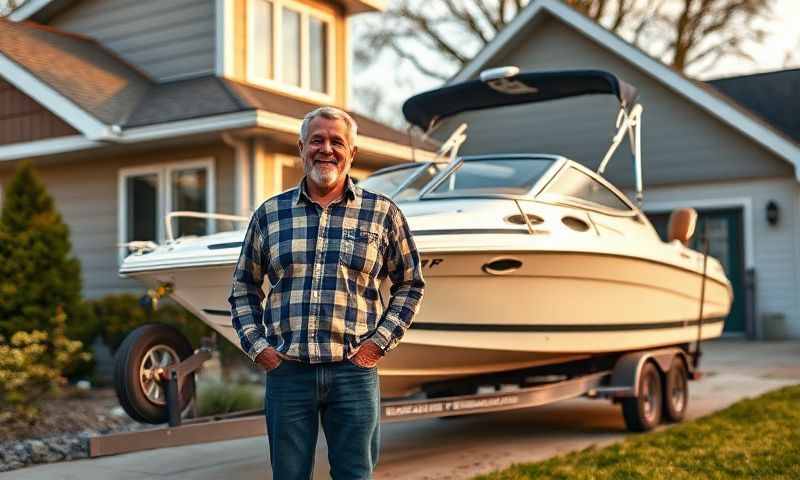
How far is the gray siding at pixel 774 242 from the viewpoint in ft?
51.0

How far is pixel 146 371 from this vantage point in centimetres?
553

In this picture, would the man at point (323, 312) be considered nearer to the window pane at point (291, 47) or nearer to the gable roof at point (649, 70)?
the window pane at point (291, 47)

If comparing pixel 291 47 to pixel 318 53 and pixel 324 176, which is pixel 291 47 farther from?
pixel 324 176

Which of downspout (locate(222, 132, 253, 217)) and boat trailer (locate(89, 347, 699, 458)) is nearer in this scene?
boat trailer (locate(89, 347, 699, 458))

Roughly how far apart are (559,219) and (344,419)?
12.1 feet

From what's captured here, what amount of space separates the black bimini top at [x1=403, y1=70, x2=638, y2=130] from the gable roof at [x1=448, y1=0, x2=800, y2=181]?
26.2 feet

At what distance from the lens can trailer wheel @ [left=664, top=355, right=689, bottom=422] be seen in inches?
308

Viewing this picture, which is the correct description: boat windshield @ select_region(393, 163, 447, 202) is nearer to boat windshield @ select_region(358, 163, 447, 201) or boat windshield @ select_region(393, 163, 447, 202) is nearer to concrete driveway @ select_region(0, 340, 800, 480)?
boat windshield @ select_region(358, 163, 447, 201)

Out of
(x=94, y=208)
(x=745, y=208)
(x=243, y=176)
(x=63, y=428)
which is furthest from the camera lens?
(x=745, y=208)

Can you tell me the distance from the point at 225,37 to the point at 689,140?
844cm

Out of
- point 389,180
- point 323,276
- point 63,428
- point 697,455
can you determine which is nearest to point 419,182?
point 389,180

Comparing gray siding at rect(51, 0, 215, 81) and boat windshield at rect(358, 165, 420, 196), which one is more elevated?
gray siding at rect(51, 0, 215, 81)

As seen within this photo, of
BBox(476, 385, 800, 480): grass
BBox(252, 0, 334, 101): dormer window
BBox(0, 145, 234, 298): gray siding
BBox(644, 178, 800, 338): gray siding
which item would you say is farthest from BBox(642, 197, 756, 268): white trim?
BBox(0, 145, 234, 298): gray siding

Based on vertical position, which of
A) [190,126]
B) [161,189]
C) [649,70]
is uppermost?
[649,70]
